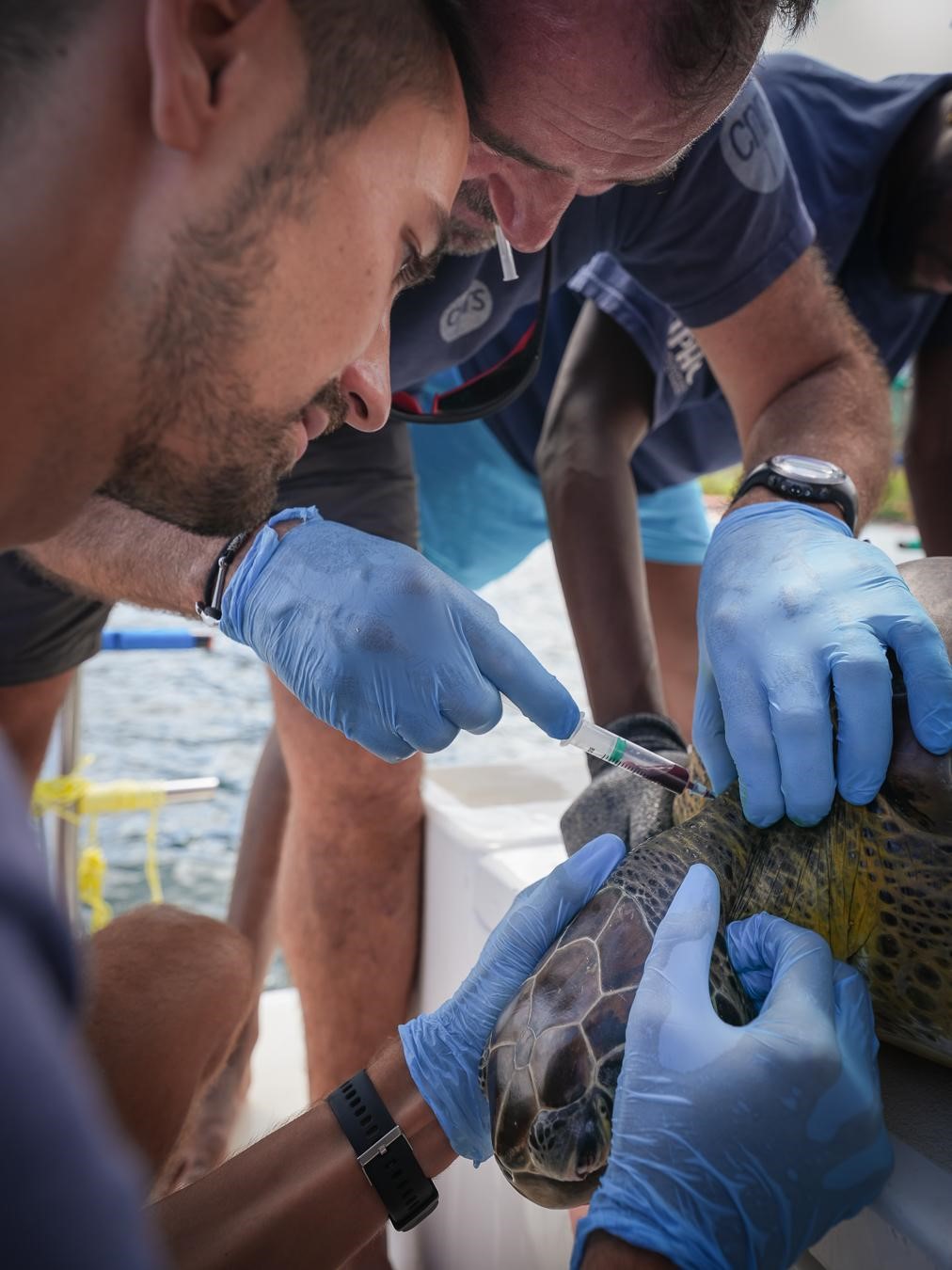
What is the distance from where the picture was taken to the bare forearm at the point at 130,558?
4.41 feet

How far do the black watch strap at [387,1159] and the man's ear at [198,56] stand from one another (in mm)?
908

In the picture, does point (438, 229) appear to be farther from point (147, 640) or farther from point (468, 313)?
point (147, 640)

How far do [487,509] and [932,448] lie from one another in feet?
3.50

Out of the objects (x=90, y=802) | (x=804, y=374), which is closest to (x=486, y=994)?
(x=804, y=374)

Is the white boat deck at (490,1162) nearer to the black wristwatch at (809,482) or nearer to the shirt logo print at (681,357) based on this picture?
the black wristwatch at (809,482)

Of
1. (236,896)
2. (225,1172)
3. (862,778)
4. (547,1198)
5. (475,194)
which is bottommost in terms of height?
(236,896)

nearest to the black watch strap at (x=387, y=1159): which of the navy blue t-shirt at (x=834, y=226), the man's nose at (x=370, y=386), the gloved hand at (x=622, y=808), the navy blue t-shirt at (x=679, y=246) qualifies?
the gloved hand at (x=622, y=808)

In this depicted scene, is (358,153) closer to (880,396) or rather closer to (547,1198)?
(547,1198)

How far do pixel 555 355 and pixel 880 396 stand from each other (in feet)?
2.87

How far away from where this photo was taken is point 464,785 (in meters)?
2.04

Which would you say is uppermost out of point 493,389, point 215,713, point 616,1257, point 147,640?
point 493,389

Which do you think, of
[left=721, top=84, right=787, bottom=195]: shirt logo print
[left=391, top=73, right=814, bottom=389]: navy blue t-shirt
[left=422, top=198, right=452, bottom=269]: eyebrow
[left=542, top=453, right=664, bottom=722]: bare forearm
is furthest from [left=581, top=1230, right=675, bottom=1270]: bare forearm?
[left=721, top=84, right=787, bottom=195]: shirt logo print

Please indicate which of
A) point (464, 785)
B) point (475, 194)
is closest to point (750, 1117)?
point (475, 194)

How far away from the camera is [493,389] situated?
1.71 metres
